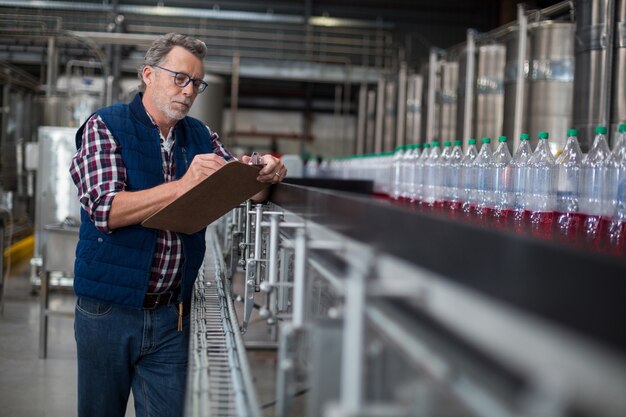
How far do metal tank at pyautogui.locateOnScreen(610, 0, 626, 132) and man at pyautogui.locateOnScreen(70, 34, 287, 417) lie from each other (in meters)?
2.98

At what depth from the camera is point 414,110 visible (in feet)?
31.6

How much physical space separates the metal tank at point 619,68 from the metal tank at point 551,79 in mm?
1246

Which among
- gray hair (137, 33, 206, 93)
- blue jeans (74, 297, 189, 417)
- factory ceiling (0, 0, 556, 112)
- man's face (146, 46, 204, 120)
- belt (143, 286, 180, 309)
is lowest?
blue jeans (74, 297, 189, 417)

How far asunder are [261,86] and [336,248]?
1313 centimetres

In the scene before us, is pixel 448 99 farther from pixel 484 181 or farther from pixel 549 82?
pixel 484 181

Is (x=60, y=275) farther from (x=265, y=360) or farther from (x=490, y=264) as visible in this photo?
(x=490, y=264)

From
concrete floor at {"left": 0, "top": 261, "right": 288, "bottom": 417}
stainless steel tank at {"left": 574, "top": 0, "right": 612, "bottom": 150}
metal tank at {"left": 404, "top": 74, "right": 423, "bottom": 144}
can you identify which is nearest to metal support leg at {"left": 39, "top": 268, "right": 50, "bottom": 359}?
concrete floor at {"left": 0, "top": 261, "right": 288, "bottom": 417}

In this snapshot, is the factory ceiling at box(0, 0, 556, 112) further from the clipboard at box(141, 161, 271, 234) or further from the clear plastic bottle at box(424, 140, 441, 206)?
the clipboard at box(141, 161, 271, 234)

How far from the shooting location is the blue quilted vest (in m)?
2.20

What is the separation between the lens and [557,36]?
5895mm

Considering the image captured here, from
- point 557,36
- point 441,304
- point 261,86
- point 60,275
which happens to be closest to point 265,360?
point 441,304

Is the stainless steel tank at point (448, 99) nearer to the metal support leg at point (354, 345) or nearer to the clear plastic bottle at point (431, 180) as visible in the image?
the clear plastic bottle at point (431, 180)

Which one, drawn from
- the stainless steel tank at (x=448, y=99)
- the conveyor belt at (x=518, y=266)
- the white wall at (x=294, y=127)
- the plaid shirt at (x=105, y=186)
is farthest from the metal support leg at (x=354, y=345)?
the white wall at (x=294, y=127)

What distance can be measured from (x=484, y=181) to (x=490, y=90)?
468 centimetres
